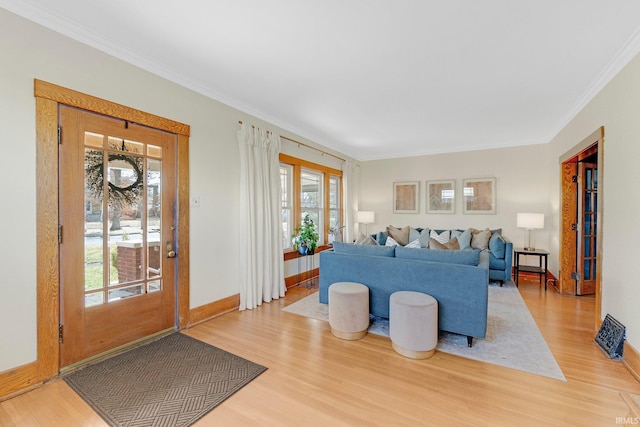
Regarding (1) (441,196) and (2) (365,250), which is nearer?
(2) (365,250)

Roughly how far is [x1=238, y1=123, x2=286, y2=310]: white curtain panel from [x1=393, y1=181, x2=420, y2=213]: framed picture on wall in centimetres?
348

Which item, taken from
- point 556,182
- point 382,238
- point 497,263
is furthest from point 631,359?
point 382,238

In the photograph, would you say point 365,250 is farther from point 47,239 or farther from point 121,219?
point 47,239

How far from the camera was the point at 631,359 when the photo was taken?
2297mm

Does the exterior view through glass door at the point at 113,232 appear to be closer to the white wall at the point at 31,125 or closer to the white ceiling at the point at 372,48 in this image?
the white wall at the point at 31,125

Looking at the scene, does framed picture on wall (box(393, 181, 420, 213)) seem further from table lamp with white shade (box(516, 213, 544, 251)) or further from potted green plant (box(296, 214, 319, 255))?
potted green plant (box(296, 214, 319, 255))

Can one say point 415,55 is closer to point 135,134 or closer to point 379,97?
point 379,97

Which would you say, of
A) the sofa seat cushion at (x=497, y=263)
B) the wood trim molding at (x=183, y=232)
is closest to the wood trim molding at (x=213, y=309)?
the wood trim molding at (x=183, y=232)

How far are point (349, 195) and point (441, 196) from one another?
2.03 metres

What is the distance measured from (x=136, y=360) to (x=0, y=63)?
96.7 inches

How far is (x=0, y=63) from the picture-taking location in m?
1.95

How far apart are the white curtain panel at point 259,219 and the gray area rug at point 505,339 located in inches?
20.5

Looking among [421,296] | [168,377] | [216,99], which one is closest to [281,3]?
[216,99]

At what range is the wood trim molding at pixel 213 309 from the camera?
325 centimetres
